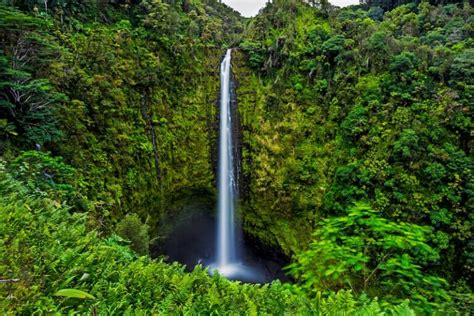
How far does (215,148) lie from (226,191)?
2.69 m

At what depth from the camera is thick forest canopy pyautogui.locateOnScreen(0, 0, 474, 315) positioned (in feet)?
8.93

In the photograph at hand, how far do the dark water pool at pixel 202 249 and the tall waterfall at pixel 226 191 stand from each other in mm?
500

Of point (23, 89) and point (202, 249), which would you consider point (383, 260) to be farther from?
point (202, 249)

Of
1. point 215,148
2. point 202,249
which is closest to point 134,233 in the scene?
point 202,249

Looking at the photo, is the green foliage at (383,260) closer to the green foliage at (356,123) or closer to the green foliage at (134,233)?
the green foliage at (134,233)

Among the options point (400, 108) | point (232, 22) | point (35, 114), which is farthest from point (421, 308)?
point (232, 22)

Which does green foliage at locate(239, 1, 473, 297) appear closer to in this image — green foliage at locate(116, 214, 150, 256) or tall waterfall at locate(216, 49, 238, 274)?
tall waterfall at locate(216, 49, 238, 274)

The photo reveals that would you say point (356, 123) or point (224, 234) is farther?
point (224, 234)

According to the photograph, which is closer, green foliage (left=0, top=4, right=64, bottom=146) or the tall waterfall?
green foliage (left=0, top=4, right=64, bottom=146)

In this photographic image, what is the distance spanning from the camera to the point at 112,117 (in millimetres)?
11953

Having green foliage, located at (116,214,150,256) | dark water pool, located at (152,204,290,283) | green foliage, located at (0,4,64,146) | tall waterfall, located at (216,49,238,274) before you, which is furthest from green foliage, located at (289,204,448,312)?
tall waterfall, located at (216,49,238,274)

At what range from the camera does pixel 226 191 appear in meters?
16.0

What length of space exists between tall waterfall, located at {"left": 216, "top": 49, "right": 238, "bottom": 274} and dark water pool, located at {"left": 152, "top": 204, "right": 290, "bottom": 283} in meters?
0.50

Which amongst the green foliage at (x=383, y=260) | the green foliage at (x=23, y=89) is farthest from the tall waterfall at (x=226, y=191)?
the green foliage at (x=383, y=260)
